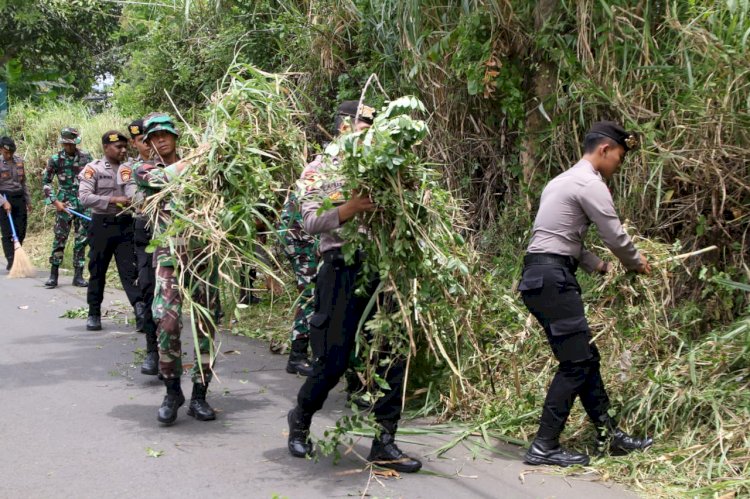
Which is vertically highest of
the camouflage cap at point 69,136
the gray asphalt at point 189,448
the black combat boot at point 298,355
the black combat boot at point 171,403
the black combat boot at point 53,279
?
the camouflage cap at point 69,136

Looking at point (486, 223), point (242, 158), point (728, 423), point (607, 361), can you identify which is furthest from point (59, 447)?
point (486, 223)

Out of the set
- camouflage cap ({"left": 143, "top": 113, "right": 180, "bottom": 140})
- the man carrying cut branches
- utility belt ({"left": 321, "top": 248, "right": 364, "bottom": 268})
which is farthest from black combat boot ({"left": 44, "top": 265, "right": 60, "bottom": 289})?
utility belt ({"left": 321, "top": 248, "right": 364, "bottom": 268})

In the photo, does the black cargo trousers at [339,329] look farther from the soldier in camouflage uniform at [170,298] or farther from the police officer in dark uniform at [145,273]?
the police officer in dark uniform at [145,273]

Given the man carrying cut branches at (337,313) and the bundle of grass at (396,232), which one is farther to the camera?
the man carrying cut branches at (337,313)

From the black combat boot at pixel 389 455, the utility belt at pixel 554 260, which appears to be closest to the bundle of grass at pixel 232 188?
the black combat boot at pixel 389 455

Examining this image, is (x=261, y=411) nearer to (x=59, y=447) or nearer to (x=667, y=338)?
(x=59, y=447)

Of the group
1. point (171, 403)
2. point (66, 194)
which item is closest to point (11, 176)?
point (66, 194)

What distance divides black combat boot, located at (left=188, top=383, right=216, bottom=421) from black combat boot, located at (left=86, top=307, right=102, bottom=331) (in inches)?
133

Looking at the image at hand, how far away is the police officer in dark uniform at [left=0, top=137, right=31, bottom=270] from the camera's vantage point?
13.3 meters

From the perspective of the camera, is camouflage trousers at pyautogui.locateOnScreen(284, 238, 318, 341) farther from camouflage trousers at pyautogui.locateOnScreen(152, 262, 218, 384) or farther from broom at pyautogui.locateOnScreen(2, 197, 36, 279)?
broom at pyautogui.locateOnScreen(2, 197, 36, 279)

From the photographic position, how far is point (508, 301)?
250 inches

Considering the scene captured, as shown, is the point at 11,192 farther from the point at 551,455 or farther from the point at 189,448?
the point at 551,455

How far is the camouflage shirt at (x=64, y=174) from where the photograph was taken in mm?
12141

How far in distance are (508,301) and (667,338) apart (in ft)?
3.91
